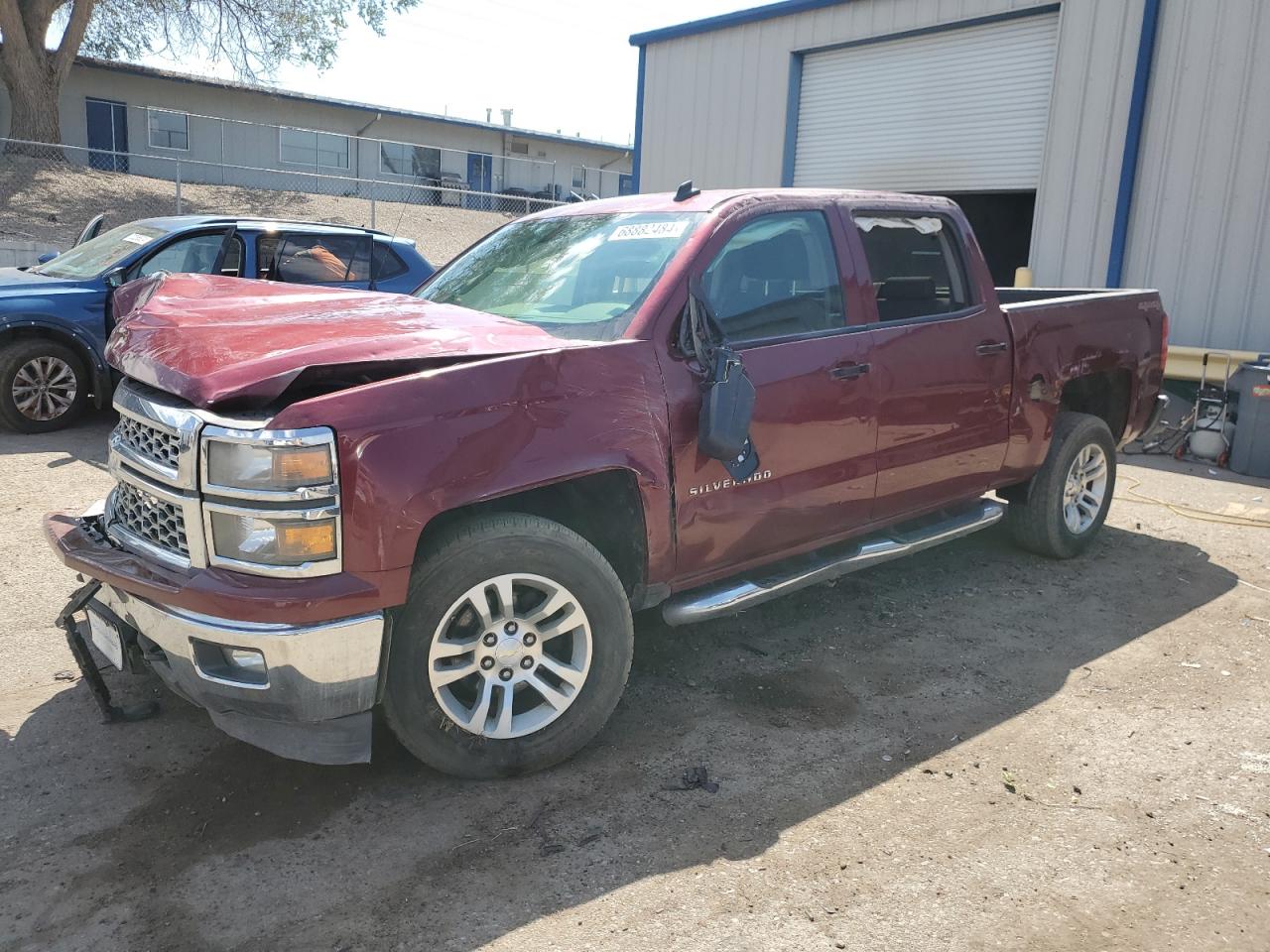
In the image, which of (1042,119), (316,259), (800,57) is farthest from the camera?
(800,57)

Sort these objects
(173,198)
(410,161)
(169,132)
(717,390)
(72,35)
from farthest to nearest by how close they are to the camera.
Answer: (410,161) → (169,132) → (72,35) → (173,198) → (717,390)

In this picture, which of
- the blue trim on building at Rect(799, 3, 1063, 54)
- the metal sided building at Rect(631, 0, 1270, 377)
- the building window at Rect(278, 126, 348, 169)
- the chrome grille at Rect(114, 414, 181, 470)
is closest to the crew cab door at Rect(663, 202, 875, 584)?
the chrome grille at Rect(114, 414, 181, 470)

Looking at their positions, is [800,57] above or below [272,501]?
above

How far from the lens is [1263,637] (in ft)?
16.1

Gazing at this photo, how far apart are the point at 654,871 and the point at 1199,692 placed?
2.69 m

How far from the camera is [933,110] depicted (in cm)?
1310

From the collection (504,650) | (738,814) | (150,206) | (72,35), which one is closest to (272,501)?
(504,650)

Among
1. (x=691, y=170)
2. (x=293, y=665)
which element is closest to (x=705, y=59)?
(x=691, y=170)

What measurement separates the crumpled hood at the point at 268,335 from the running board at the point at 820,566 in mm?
1111

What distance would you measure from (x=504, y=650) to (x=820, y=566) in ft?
5.18

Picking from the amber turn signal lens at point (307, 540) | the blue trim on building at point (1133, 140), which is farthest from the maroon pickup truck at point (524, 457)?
the blue trim on building at point (1133, 140)

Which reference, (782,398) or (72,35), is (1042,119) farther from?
(72,35)

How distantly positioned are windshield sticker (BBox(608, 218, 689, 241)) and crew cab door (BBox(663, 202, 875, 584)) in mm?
187

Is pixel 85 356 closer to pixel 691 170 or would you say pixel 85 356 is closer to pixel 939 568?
pixel 939 568
